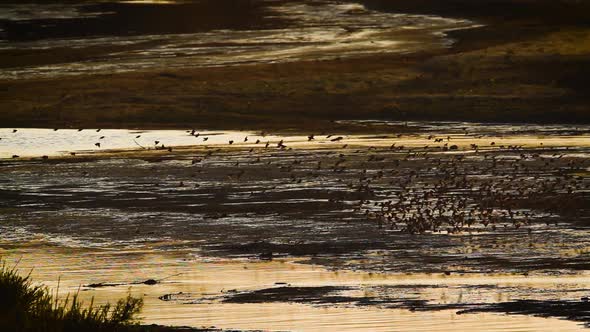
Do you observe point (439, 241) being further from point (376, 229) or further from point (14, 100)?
point (14, 100)

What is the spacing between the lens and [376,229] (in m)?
19.5

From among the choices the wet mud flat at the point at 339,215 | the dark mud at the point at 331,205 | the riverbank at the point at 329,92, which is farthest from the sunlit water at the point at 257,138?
the riverbank at the point at 329,92

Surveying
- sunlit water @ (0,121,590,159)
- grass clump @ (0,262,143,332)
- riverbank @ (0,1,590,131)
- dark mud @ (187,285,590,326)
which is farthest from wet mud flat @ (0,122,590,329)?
riverbank @ (0,1,590,131)

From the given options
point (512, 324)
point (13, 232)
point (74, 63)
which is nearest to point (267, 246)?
point (13, 232)

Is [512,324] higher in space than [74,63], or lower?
lower

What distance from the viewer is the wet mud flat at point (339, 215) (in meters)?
15.2

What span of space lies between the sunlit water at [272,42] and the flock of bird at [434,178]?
46.1ft

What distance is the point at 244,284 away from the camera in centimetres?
1579

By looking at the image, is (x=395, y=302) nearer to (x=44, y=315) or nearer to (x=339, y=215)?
(x=44, y=315)

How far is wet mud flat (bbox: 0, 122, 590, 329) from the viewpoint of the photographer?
15.2 meters

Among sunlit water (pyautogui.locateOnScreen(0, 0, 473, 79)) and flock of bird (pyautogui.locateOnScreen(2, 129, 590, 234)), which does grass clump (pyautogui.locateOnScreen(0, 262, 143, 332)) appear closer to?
flock of bird (pyautogui.locateOnScreen(2, 129, 590, 234))

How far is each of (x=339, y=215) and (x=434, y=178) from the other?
4.20m

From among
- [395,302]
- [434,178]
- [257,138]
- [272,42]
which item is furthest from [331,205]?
[272,42]

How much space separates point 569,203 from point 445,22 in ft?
117
